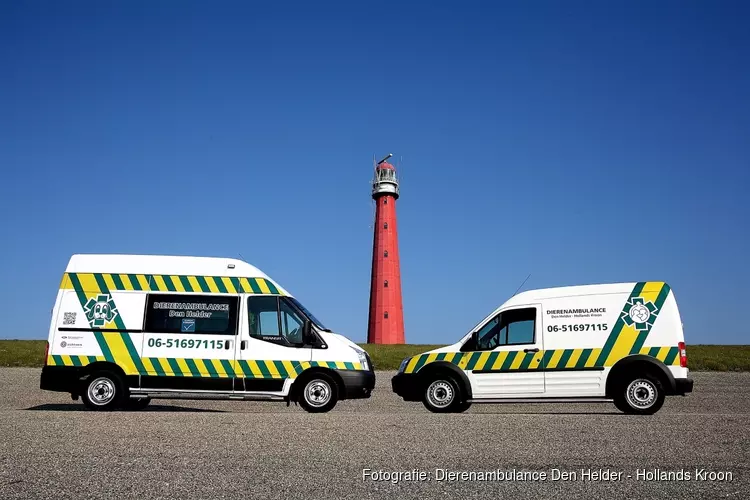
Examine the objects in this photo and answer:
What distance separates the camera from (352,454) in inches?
250

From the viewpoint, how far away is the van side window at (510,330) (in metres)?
11.1

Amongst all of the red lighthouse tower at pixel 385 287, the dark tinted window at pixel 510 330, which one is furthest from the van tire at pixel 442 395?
the red lighthouse tower at pixel 385 287

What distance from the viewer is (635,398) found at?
1055 centimetres

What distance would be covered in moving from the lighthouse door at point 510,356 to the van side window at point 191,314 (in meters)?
4.36

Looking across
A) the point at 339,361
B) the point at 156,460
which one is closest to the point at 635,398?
the point at 339,361

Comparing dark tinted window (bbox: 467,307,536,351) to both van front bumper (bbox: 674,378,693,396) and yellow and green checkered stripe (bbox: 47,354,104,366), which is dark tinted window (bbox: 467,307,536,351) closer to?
van front bumper (bbox: 674,378,693,396)

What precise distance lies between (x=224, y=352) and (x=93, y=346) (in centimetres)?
229

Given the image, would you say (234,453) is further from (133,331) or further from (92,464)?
(133,331)

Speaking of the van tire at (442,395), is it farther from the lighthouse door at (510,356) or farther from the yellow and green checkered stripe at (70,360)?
the yellow and green checkered stripe at (70,360)

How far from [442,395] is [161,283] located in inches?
210

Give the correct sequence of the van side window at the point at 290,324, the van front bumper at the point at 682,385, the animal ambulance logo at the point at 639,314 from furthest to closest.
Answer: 1. the van side window at the point at 290,324
2. the animal ambulance logo at the point at 639,314
3. the van front bumper at the point at 682,385

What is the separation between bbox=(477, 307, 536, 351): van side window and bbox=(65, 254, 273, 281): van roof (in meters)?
4.04

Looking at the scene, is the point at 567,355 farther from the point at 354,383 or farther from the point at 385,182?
the point at 385,182

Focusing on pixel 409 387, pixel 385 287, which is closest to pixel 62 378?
pixel 409 387
